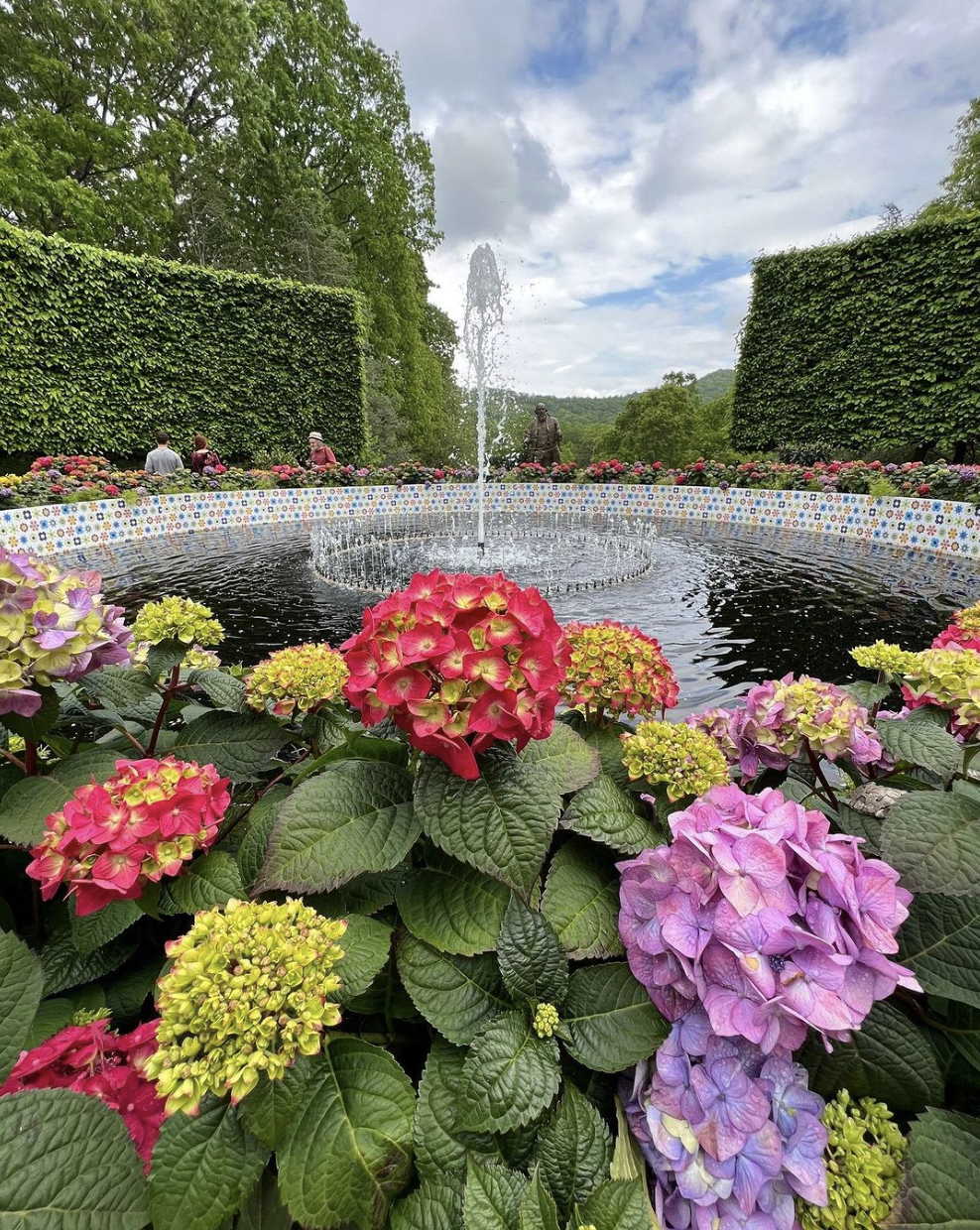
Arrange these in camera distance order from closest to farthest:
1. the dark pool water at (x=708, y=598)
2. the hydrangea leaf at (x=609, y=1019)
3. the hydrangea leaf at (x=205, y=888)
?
1. the hydrangea leaf at (x=609, y=1019)
2. the hydrangea leaf at (x=205, y=888)
3. the dark pool water at (x=708, y=598)

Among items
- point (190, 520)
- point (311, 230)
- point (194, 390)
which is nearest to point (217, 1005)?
point (190, 520)

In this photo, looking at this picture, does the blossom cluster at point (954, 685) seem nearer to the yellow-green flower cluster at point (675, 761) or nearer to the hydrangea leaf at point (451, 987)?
the yellow-green flower cluster at point (675, 761)

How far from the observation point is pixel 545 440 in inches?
575

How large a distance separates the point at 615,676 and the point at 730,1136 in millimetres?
743

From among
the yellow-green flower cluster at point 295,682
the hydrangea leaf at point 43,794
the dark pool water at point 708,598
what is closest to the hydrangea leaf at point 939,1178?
the yellow-green flower cluster at point 295,682

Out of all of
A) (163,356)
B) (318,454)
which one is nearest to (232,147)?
(163,356)

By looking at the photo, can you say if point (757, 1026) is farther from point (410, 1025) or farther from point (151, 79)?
point (151, 79)

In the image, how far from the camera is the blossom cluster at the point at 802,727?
1.00 metres

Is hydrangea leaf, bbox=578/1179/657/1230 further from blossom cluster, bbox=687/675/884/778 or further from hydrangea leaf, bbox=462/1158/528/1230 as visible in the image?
blossom cluster, bbox=687/675/884/778

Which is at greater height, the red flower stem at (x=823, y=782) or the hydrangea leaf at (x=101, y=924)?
the red flower stem at (x=823, y=782)

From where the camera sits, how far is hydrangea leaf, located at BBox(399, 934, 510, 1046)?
2.41ft

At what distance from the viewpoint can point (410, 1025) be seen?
0.85m

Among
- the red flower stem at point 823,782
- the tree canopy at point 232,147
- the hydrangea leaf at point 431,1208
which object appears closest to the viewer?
the hydrangea leaf at point 431,1208

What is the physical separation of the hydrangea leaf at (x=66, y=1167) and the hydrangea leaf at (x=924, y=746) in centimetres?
113
